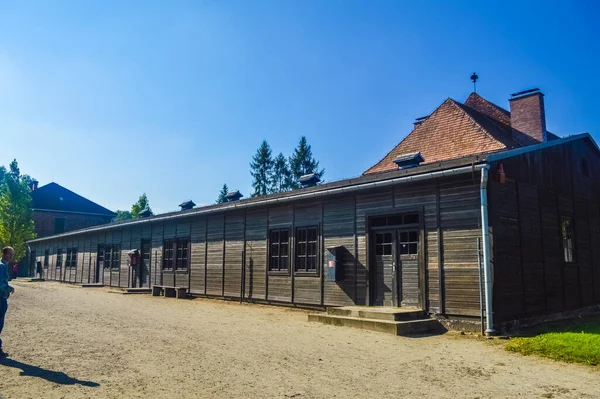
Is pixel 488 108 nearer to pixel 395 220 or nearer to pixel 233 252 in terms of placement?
pixel 395 220

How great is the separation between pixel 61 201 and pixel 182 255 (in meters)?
33.7

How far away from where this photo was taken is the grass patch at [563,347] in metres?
6.87

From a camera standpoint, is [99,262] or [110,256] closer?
[110,256]

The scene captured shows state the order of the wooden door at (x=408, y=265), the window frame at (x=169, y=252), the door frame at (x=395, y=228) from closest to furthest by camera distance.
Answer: the door frame at (x=395, y=228), the wooden door at (x=408, y=265), the window frame at (x=169, y=252)

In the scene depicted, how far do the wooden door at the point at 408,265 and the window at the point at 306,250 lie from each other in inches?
115

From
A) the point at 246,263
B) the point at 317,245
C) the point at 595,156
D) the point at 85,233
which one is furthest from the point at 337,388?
the point at 85,233

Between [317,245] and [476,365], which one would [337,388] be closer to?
[476,365]

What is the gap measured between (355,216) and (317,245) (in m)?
1.63

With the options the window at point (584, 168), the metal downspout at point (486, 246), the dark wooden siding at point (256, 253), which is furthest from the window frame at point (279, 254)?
the window at point (584, 168)

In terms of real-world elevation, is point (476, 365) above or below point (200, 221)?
below

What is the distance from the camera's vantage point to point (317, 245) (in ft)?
42.9

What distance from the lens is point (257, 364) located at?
20.8 ft

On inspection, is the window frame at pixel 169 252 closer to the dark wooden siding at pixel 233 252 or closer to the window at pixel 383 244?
the dark wooden siding at pixel 233 252

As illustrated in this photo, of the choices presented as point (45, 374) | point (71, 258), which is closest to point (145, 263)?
point (71, 258)
